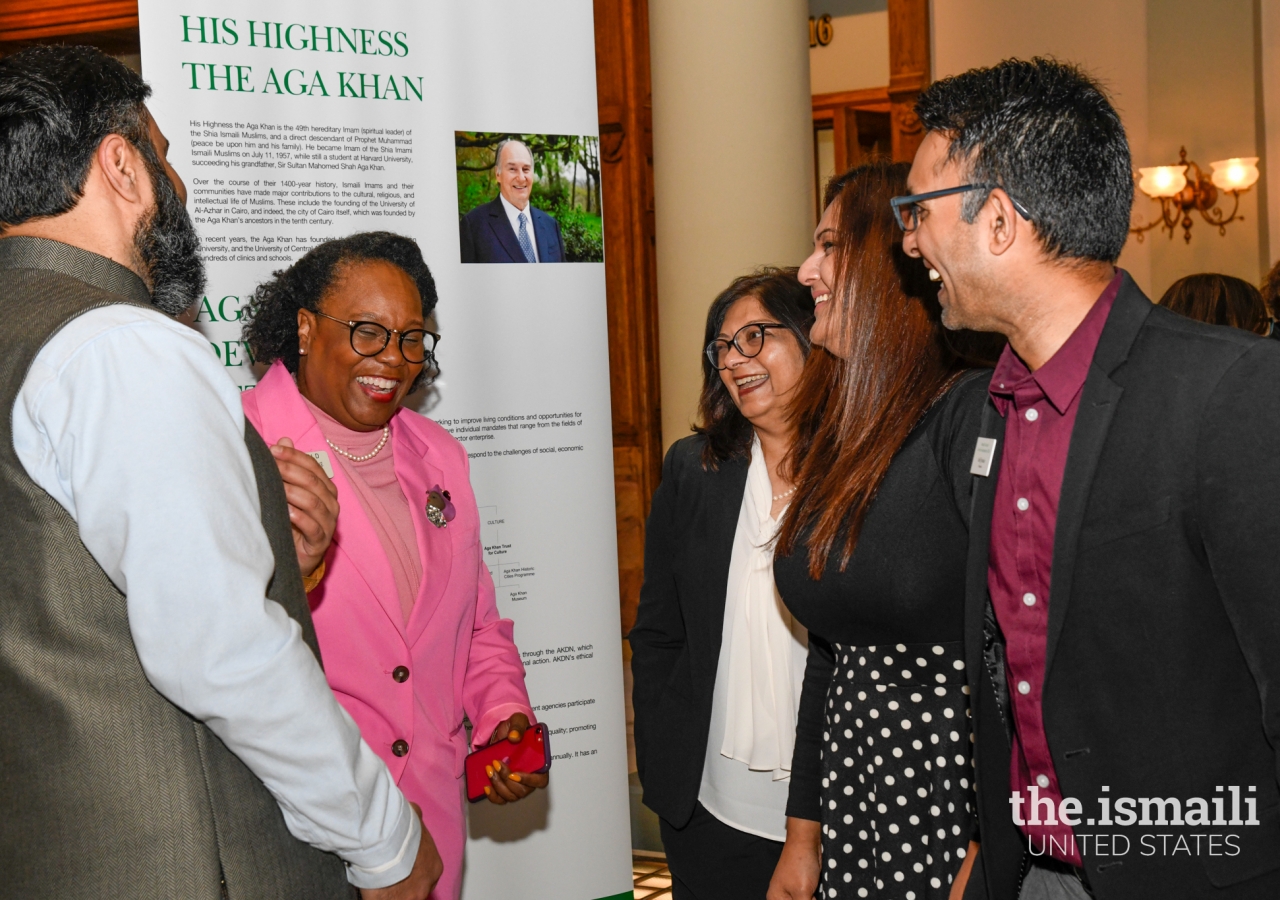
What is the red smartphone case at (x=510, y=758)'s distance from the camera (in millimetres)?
2396

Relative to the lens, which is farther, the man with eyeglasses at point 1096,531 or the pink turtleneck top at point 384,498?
the pink turtleneck top at point 384,498

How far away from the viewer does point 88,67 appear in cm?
156

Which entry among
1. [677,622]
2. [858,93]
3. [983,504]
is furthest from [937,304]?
[858,93]

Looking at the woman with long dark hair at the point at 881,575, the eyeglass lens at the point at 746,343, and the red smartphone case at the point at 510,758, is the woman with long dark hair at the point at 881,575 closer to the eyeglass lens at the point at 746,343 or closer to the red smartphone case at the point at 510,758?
the eyeglass lens at the point at 746,343

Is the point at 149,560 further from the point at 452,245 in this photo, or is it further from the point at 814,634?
the point at 452,245

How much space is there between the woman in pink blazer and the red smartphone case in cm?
2

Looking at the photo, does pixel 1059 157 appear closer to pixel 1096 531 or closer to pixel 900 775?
pixel 1096 531

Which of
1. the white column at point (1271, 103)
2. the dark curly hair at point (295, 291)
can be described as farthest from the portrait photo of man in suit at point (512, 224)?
the white column at point (1271, 103)

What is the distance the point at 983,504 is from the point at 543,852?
178 centimetres

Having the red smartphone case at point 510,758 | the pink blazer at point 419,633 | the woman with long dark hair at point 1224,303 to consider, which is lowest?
the red smartphone case at point 510,758

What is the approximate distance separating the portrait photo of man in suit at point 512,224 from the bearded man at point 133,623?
149 centimetres

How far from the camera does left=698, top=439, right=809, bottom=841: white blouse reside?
238cm

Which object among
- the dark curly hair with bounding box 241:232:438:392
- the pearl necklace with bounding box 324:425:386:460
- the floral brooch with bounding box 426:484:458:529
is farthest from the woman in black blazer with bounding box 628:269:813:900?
the dark curly hair with bounding box 241:232:438:392

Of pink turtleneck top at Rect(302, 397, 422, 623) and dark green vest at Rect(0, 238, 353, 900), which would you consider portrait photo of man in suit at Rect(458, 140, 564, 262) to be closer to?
pink turtleneck top at Rect(302, 397, 422, 623)
